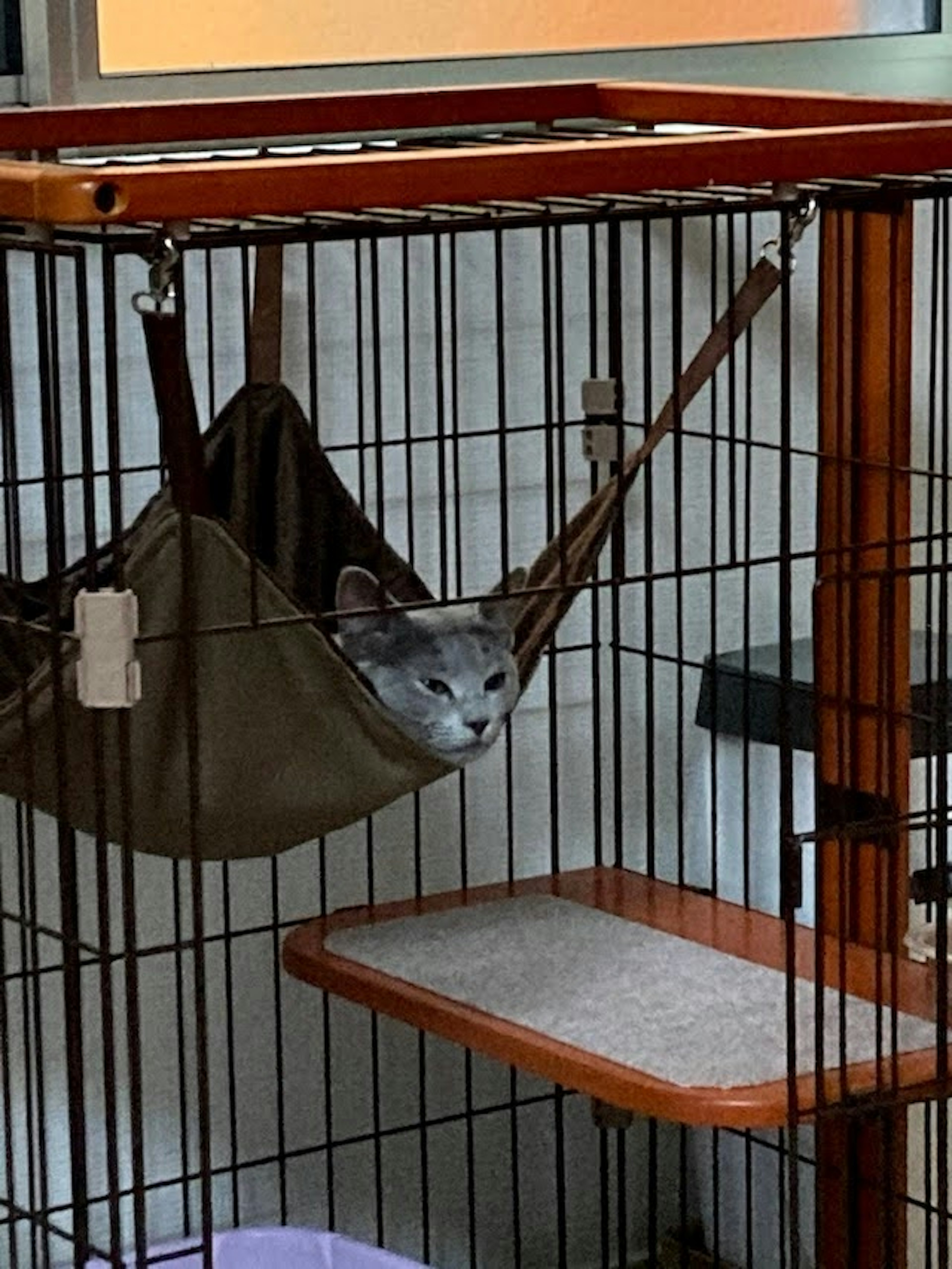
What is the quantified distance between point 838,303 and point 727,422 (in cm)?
39

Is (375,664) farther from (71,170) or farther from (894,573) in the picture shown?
(71,170)

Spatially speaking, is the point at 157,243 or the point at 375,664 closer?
the point at 157,243

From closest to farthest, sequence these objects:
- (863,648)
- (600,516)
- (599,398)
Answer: (600,516) → (863,648) → (599,398)

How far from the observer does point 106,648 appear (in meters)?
1.37

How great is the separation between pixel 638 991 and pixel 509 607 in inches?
11.4

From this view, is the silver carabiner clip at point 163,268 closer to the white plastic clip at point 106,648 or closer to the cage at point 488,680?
the cage at point 488,680

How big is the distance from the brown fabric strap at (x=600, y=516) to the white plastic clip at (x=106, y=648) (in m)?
0.39

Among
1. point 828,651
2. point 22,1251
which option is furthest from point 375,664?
point 22,1251

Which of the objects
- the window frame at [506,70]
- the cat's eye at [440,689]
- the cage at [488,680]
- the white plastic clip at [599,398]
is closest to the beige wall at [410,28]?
the window frame at [506,70]

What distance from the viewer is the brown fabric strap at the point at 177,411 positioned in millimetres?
1431

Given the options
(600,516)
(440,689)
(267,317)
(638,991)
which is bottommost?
(638,991)

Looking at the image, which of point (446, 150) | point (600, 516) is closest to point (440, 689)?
point (600, 516)

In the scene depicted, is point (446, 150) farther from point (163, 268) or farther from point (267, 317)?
point (267, 317)

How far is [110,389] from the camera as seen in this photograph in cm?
136
